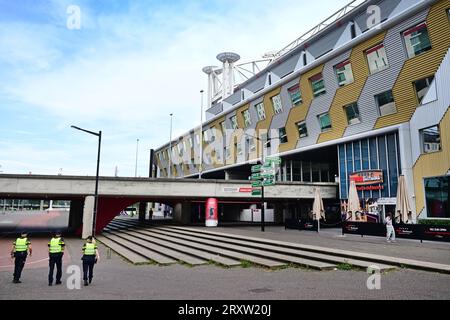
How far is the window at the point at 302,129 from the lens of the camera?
114 feet

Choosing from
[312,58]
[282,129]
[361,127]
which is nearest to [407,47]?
[361,127]

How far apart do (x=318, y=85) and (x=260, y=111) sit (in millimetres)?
9964

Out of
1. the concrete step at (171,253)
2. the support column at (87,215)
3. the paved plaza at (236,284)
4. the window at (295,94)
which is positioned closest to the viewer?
the paved plaza at (236,284)

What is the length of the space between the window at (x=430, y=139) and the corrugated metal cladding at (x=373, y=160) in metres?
2.06

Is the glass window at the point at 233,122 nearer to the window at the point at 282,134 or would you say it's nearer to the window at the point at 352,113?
the window at the point at 282,134

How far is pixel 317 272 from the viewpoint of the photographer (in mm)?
11359

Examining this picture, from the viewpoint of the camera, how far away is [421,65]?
23.5 m

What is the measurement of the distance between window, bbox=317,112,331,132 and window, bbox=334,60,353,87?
129 inches

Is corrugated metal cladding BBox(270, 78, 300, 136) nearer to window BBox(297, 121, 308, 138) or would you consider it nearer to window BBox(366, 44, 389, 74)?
window BBox(297, 121, 308, 138)

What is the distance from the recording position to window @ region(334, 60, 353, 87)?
29.0m

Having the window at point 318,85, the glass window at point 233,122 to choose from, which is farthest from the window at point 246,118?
the window at point 318,85

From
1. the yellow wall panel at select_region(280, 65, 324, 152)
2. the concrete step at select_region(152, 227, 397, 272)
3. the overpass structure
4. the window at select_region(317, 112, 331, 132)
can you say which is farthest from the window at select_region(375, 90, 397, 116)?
the concrete step at select_region(152, 227, 397, 272)

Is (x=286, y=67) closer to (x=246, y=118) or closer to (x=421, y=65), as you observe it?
(x=246, y=118)

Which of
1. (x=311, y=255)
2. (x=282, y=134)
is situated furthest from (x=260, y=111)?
(x=311, y=255)
